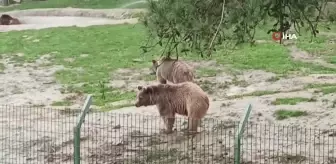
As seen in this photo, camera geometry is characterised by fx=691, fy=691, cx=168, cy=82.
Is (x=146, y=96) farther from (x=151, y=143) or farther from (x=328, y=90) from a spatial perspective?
(x=328, y=90)

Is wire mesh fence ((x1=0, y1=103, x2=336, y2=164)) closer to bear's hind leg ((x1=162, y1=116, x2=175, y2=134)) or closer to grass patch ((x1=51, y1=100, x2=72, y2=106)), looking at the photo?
bear's hind leg ((x1=162, y1=116, x2=175, y2=134))

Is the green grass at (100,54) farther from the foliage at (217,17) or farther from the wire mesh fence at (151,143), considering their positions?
the foliage at (217,17)

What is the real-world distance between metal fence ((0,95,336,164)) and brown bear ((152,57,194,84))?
186cm

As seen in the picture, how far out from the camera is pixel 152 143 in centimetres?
1012

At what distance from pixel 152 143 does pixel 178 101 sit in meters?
0.79

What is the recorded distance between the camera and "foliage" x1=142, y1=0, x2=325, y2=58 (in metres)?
7.69

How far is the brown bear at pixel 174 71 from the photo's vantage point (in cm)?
1309

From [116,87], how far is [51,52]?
5.47 m

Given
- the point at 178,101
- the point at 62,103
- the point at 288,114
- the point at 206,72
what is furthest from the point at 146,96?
the point at 206,72

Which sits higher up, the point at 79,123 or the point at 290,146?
the point at 79,123

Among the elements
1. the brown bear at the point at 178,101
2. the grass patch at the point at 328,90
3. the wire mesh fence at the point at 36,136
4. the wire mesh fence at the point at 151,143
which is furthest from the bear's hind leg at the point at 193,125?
the grass patch at the point at 328,90

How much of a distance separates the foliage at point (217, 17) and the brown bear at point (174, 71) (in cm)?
438

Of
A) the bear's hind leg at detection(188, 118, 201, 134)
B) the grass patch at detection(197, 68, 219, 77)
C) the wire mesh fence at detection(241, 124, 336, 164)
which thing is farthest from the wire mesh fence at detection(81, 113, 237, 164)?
the grass patch at detection(197, 68, 219, 77)

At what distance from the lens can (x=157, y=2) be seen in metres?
8.37
